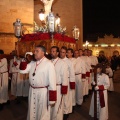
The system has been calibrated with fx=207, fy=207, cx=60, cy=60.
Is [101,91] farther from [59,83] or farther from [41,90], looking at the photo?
[41,90]

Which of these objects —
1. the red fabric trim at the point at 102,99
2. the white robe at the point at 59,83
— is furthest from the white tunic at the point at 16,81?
the red fabric trim at the point at 102,99

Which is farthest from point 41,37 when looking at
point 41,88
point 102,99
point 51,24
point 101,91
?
point 41,88

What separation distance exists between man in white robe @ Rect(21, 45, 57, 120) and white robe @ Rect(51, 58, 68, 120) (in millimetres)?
942

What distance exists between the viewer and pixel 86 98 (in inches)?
359

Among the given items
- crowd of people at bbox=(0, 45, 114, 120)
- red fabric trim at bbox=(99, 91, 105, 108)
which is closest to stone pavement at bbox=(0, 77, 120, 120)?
crowd of people at bbox=(0, 45, 114, 120)

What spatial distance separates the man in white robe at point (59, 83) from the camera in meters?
5.45

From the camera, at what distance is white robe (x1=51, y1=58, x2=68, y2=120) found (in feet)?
17.9

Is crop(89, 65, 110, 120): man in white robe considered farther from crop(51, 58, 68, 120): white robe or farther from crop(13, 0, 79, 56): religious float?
crop(13, 0, 79, 56): religious float

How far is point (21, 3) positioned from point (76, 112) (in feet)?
26.4

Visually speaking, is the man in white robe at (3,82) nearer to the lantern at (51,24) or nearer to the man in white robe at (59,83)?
the lantern at (51,24)

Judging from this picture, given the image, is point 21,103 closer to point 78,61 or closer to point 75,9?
point 78,61

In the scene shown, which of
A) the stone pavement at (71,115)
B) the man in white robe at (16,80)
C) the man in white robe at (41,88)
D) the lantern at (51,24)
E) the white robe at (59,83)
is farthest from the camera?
the man in white robe at (16,80)

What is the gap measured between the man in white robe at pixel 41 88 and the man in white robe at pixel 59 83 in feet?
3.07

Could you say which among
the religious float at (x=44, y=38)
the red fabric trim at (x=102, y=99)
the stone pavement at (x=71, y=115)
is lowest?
the stone pavement at (x=71, y=115)
